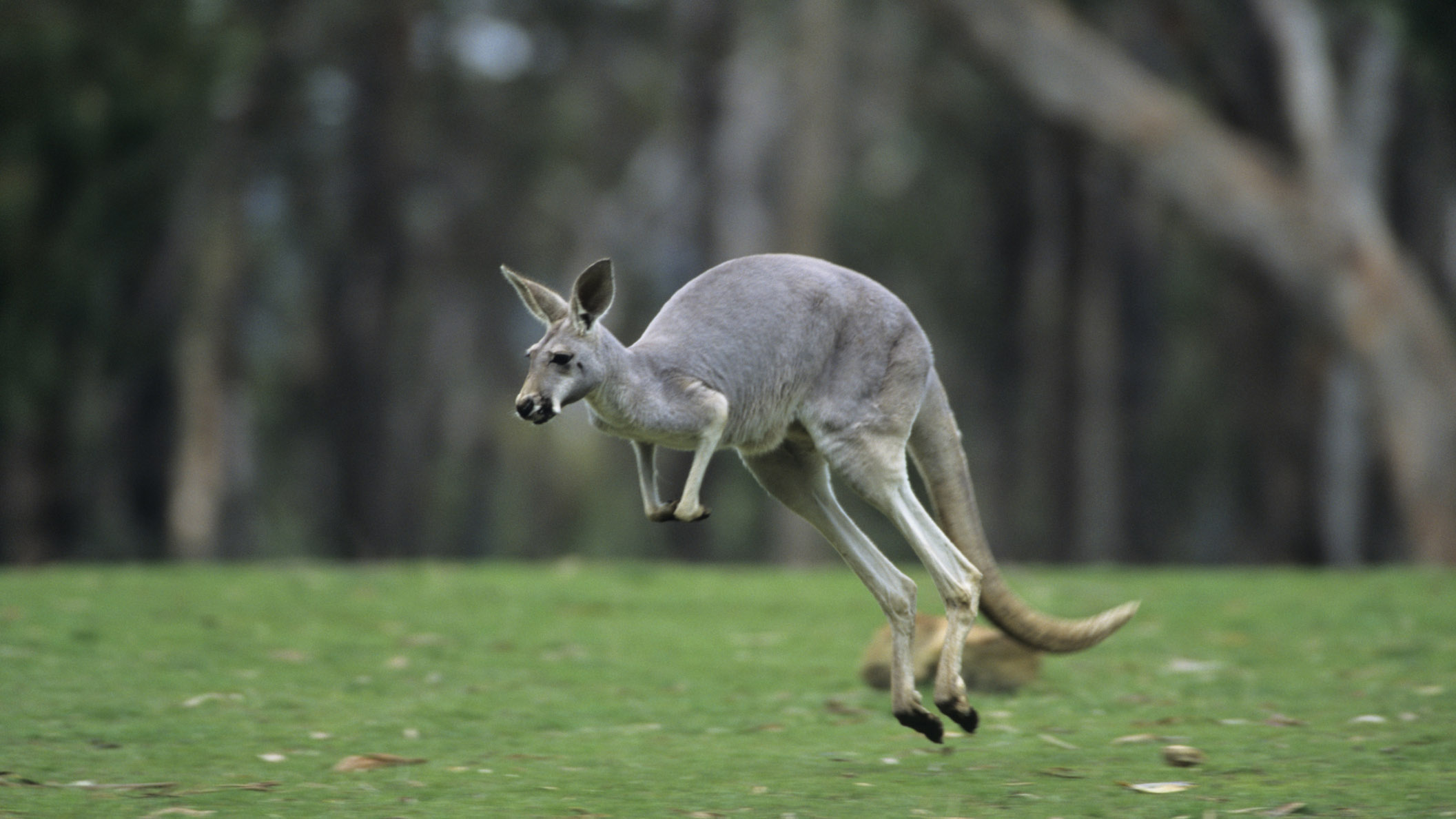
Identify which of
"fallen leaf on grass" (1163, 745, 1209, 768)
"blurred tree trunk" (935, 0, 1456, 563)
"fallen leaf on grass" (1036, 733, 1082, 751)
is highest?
"blurred tree trunk" (935, 0, 1456, 563)

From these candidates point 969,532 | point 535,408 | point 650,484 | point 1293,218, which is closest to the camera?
point 535,408

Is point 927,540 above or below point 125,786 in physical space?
above

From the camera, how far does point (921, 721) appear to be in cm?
538

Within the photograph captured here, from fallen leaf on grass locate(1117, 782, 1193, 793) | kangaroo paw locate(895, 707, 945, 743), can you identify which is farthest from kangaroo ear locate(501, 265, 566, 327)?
fallen leaf on grass locate(1117, 782, 1193, 793)

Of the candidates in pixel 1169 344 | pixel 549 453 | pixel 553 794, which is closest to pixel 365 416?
pixel 549 453

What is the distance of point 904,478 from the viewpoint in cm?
542

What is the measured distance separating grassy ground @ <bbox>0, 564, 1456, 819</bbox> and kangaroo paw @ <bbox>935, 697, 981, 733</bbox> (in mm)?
230

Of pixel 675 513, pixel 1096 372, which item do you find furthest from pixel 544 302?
pixel 1096 372

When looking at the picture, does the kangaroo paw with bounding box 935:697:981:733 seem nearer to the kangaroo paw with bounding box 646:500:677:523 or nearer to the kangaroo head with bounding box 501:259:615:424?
the kangaroo paw with bounding box 646:500:677:523

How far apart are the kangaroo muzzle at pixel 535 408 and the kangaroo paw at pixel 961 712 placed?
1.57m

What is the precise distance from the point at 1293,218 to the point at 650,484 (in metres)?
12.4

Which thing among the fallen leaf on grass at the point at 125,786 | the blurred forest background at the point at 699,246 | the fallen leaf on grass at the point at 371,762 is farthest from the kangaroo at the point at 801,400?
the blurred forest background at the point at 699,246

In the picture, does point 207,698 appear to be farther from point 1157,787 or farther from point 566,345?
point 1157,787

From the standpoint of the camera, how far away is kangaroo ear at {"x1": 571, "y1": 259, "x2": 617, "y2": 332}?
4910 mm
